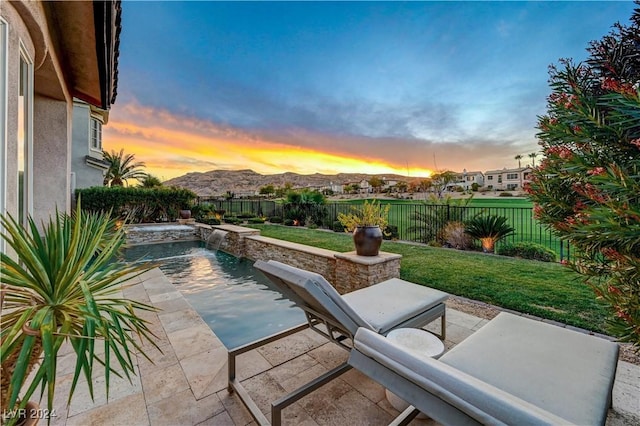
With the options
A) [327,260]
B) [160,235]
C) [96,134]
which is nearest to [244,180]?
[96,134]

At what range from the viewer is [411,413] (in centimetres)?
168

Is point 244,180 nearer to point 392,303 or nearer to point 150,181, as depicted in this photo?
point 150,181

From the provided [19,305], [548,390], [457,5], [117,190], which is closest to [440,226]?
[457,5]

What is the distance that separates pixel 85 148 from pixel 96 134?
1.67 metres

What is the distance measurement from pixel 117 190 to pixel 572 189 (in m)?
18.1

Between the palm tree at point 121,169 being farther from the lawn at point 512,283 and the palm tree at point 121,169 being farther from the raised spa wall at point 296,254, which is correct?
the lawn at point 512,283

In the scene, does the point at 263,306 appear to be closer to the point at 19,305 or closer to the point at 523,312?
the point at 19,305

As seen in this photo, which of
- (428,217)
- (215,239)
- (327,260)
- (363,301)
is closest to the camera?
(363,301)

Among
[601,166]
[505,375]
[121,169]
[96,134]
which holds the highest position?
[96,134]

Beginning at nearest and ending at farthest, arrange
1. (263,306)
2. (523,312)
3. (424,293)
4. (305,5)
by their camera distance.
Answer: (424,293)
(523,312)
(263,306)
(305,5)

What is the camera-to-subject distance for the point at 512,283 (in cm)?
499

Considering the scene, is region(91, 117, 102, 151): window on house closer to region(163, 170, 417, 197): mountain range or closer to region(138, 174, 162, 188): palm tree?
region(138, 174, 162, 188): palm tree

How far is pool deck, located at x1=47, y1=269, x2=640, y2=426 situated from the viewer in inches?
82.9

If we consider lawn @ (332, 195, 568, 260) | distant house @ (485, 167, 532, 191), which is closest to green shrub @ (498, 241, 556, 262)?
lawn @ (332, 195, 568, 260)
